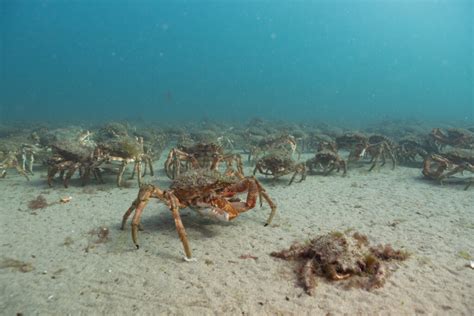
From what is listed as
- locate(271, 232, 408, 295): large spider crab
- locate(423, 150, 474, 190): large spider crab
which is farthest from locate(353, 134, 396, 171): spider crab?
locate(271, 232, 408, 295): large spider crab

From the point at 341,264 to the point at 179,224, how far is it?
2.47 meters

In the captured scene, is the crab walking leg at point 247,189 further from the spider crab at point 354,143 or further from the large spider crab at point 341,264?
the spider crab at point 354,143

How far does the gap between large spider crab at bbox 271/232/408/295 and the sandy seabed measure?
13 centimetres

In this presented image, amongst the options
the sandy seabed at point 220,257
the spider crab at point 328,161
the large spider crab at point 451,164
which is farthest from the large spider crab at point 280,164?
the large spider crab at point 451,164

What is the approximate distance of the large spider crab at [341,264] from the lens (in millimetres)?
3988

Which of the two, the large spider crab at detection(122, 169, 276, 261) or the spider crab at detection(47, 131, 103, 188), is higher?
the large spider crab at detection(122, 169, 276, 261)

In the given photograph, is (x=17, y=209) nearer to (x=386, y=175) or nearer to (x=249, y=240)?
(x=249, y=240)

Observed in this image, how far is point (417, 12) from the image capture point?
18488 cm

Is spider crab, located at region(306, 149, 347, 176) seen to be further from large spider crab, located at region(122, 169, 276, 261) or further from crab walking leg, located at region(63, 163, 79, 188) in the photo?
crab walking leg, located at region(63, 163, 79, 188)

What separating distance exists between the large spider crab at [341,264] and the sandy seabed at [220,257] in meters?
0.13

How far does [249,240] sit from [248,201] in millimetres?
715

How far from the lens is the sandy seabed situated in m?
3.66

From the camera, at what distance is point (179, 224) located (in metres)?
4.71

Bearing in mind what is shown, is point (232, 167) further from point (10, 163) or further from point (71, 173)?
point (10, 163)
